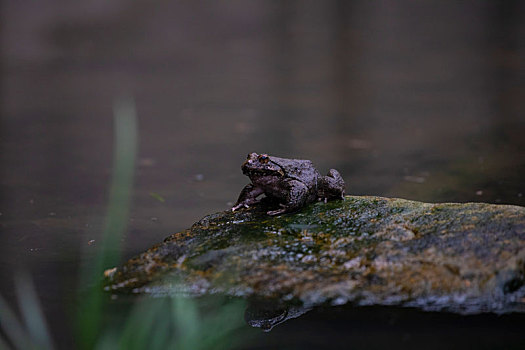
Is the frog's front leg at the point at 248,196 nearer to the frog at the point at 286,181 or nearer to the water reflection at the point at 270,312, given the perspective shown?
the frog at the point at 286,181

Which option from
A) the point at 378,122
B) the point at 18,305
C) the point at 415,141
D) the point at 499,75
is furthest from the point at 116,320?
the point at 499,75

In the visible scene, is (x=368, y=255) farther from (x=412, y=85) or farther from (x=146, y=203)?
(x=412, y=85)

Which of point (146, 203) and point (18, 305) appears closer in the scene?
point (18, 305)

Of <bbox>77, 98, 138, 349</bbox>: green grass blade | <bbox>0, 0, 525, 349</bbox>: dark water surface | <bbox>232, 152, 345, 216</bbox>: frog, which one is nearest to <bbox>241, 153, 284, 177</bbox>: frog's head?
<bbox>232, 152, 345, 216</bbox>: frog

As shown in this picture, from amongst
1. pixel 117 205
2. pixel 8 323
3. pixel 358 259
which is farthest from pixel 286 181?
pixel 117 205

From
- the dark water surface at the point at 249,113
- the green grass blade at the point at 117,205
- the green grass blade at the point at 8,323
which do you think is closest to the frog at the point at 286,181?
the dark water surface at the point at 249,113

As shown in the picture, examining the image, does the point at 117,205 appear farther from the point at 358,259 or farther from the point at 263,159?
the point at 263,159

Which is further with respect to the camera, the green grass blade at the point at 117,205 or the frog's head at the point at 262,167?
the frog's head at the point at 262,167
